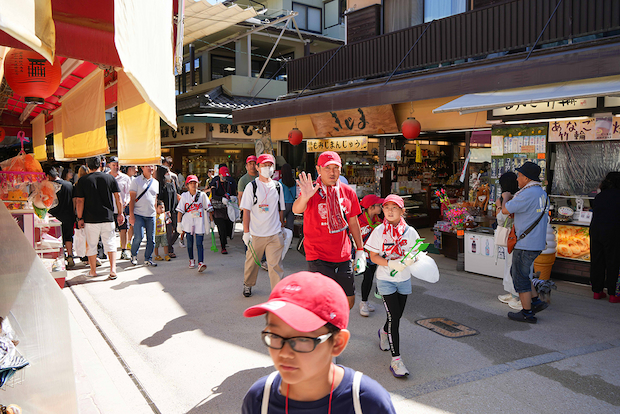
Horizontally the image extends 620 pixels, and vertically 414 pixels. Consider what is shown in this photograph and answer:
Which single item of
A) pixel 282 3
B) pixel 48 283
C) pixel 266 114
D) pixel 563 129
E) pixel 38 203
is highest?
pixel 282 3

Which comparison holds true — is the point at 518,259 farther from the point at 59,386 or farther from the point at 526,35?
the point at 59,386

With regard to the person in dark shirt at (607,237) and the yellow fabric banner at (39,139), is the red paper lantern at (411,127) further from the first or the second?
the yellow fabric banner at (39,139)

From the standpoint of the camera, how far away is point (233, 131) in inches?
711

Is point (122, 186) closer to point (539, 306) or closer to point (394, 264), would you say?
point (394, 264)

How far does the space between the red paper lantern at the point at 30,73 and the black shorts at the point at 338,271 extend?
3.42 m

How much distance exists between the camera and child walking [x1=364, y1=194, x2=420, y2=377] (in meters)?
4.34

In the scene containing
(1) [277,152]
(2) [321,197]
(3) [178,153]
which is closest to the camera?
(2) [321,197]

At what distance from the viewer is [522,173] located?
233 inches

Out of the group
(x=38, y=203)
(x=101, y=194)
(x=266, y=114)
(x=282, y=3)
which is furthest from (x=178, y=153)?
(x=38, y=203)

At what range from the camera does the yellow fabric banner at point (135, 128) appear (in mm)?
5500

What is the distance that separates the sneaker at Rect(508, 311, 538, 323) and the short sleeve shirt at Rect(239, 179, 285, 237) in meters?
3.43

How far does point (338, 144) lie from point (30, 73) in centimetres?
941

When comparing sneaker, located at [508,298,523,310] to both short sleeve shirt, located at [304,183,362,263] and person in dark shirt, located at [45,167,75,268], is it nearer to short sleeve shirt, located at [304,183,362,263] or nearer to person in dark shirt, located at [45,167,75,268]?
short sleeve shirt, located at [304,183,362,263]

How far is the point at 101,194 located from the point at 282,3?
15.8 m
